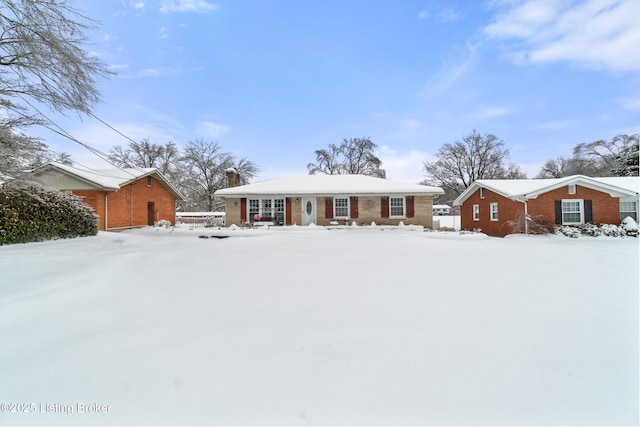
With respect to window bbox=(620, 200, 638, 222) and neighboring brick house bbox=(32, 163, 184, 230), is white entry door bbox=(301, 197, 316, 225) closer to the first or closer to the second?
neighboring brick house bbox=(32, 163, 184, 230)

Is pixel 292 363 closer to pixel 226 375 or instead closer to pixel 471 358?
pixel 226 375

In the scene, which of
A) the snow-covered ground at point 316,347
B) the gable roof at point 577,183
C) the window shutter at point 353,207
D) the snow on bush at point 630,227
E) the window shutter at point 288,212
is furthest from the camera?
the window shutter at point 288,212

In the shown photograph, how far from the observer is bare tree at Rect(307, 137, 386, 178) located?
132 ft

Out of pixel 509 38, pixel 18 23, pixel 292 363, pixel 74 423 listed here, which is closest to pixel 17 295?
pixel 74 423

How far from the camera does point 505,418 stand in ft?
6.66

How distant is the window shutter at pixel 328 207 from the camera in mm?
17970

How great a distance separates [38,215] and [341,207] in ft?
47.1

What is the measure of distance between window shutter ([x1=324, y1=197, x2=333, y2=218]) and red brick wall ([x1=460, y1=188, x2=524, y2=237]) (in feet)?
36.9

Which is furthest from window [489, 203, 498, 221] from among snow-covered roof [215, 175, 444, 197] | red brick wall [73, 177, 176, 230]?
red brick wall [73, 177, 176, 230]

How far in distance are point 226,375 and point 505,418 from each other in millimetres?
2329

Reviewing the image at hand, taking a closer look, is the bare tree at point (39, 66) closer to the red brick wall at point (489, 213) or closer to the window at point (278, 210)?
the window at point (278, 210)

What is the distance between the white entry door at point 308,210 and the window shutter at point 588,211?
53.4 ft

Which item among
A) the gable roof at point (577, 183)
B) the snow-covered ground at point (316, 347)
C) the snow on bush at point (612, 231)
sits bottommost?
the snow-covered ground at point (316, 347)

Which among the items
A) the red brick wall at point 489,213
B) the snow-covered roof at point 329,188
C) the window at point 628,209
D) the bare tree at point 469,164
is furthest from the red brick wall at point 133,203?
the bare tree at point 469,164
